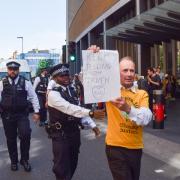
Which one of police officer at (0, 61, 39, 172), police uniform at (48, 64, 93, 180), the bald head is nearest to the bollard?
police officer at (0, 61, 39, 172)

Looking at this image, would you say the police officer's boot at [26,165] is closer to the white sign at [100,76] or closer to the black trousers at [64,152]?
the black trousers at [64,152]

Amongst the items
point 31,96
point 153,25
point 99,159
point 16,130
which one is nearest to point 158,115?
point 99,159

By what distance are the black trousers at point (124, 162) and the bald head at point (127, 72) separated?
0.63 m

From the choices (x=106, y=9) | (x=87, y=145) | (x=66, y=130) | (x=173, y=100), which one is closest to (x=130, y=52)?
(x=106, y=9)

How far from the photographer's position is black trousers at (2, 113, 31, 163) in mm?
8594

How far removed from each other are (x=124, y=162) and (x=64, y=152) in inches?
53.6

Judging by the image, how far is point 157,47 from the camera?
30.8 m

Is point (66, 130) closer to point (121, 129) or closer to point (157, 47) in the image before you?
point (121, 129)

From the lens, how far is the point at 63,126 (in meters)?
6.25

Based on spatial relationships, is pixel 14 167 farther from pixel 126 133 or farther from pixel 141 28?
pixel 141 28

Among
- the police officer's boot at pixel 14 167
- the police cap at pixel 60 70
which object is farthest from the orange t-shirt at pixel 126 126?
the police officer's boot at pixel 14 167

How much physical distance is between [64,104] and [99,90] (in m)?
1.70

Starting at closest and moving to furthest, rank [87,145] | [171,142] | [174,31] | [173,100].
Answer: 1. [171,142]
2. [87,145]
3. [174,31]
4. [173,100]

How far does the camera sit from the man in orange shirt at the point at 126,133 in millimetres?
4945
